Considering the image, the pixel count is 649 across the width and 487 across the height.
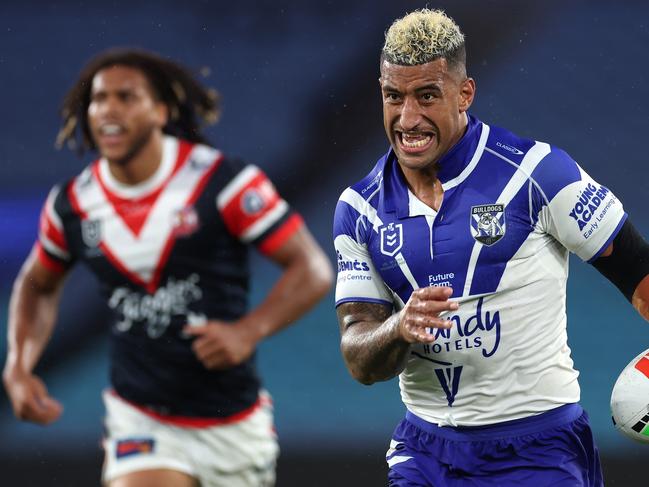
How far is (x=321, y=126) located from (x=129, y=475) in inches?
75.0

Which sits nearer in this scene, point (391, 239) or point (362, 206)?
point (391, 239)

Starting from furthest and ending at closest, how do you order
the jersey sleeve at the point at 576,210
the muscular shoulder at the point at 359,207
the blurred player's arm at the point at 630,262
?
1. the muscular shoulder at the point at 359,207
2. the blurred player's arm at the point at 630,262
3. the jersey sleeve at the point at 576,210

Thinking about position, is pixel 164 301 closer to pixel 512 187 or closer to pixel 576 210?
pixel 512 187

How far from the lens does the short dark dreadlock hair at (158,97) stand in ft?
14.4

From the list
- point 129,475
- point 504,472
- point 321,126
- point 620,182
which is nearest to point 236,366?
point 129,475

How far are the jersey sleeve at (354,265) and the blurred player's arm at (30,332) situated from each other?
114 centimetres

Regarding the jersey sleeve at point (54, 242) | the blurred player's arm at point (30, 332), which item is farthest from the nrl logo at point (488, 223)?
the blurred player's arm at point (30, 332)

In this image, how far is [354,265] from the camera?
151 inches

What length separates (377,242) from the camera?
149 inches

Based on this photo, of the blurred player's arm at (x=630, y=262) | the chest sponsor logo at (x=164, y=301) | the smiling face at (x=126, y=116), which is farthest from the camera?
the smiling face at (x=126, y=116)

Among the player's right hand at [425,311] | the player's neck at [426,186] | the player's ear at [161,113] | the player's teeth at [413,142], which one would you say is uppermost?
the player's ear at [161,113]

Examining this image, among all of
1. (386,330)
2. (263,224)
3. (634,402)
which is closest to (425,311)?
(386,330)

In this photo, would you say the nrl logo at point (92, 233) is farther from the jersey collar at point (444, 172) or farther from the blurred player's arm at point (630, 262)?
the blurred player's arm at point (630, 262)

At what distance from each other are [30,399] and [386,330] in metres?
1.93
